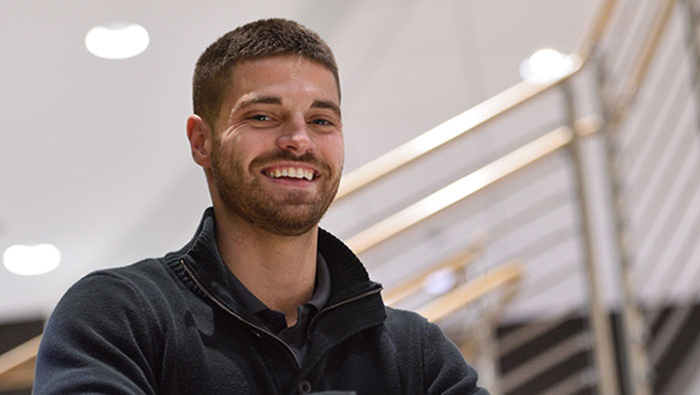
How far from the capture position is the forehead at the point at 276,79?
0.97m

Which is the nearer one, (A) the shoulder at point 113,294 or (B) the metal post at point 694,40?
(A) the shoulder at point 113,294

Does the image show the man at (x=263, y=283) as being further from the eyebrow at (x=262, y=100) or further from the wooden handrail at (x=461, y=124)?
the wooden handrail at (x=461, y=124)

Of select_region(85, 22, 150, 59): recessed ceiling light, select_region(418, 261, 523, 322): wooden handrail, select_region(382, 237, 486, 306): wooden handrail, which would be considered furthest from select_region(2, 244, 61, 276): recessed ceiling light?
select_region(418, 261, 523, 322): wooden handrail

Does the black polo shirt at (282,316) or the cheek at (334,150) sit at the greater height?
the cheek at (334,150)

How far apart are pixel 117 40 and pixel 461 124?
175 cm

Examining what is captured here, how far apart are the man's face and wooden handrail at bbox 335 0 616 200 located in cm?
76

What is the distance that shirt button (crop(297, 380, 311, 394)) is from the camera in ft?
2.99

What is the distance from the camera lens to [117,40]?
3303mm

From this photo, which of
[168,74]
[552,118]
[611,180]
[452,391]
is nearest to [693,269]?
[552,118]

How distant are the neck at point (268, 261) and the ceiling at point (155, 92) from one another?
233 cm

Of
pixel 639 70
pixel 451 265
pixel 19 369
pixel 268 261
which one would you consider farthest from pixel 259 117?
pixel 451 265

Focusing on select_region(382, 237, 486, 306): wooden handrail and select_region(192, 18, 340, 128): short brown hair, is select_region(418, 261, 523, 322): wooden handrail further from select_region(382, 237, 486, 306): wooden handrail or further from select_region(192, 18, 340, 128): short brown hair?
select_region(192, 18, 340, 128): short brown hair

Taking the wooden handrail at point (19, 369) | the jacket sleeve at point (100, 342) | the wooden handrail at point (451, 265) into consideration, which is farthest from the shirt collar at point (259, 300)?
the wooden handrail at point (451, 265)

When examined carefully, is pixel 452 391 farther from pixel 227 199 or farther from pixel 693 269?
pixel 693 269
